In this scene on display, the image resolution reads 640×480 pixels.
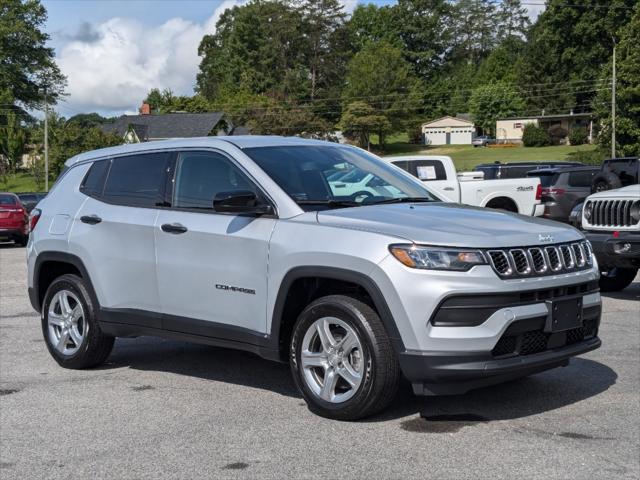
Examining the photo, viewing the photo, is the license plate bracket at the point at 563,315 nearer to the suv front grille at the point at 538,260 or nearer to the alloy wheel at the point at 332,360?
the suv front grille at the point at 538,260

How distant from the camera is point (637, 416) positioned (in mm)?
5652

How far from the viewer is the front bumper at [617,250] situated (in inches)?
417

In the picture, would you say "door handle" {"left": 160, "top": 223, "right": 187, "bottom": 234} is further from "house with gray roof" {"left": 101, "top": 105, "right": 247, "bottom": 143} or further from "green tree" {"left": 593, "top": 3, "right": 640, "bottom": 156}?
"house with gray roof" {"left": 101, "top": 105, "right": 247, "bottom": 143}

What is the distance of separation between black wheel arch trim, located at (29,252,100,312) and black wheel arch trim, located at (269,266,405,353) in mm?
1986

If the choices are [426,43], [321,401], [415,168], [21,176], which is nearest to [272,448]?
[321,401]

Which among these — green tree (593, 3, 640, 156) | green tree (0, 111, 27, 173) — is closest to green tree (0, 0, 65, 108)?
green tree (0, 111, 27, 173)

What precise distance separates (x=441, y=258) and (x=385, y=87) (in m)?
92.3

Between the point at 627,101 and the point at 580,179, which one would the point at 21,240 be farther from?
the point at 627,101

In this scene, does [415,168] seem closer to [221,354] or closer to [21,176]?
[221,354]

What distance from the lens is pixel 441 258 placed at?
5.12 meters

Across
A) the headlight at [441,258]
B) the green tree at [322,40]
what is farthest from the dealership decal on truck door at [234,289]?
the green tree at [322,40]

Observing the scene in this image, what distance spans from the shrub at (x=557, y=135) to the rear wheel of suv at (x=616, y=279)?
85161 millimetres

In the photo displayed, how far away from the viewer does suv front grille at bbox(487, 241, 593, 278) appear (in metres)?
5.18

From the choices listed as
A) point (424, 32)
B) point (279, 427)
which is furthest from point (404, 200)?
point (424, 32)
